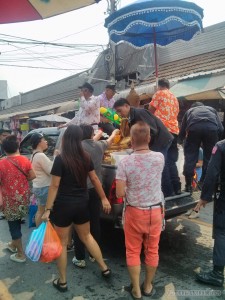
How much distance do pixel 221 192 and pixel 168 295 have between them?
4.03 feet

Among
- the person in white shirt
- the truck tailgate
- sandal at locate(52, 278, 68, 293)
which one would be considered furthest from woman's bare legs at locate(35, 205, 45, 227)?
the truck tailgate

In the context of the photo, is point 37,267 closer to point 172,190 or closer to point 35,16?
point 172,190

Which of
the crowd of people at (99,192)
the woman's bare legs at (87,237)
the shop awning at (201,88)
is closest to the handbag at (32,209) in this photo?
the crowd of people at (99,192)

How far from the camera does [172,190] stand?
4566 mm

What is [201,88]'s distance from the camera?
8555 mm

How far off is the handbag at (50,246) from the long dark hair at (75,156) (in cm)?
58

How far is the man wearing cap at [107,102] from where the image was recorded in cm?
560

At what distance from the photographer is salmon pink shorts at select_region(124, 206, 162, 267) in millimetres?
3093

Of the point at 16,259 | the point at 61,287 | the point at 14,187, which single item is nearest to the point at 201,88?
the point at 14,187

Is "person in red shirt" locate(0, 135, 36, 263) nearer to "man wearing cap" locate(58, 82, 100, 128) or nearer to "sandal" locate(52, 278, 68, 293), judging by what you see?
"sandal" locate(52, 278, 68, 293)

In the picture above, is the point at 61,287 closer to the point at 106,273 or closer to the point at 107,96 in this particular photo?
the point at 106,273

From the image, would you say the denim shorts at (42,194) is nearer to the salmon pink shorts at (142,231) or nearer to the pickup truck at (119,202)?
the pickup truck at (119,202)

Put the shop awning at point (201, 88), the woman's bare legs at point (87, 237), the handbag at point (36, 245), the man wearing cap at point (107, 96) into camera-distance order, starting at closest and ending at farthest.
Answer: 1. the handbag at point (36, 245)
2. the woman's bare legs at point (87, 237)
3. the man wearing cap at point (107, 96)
4. the shop awning at point (201, 88)

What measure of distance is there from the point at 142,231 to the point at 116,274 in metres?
0.99
